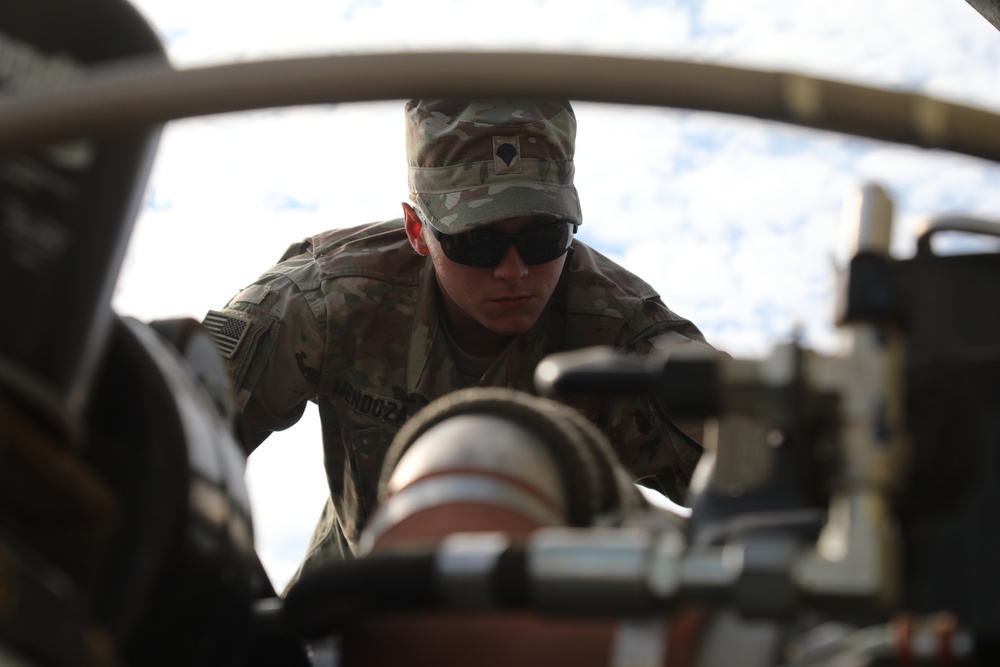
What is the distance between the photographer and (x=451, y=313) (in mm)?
4203

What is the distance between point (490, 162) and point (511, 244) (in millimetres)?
354

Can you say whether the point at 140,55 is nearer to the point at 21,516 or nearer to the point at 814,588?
the point at 21,516

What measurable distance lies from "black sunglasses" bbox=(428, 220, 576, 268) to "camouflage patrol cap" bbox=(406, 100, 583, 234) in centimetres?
4

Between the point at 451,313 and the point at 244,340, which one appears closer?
the point at 244,340

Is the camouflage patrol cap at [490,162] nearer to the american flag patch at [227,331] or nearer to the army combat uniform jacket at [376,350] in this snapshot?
the army combat uniform jacket at [376,350]

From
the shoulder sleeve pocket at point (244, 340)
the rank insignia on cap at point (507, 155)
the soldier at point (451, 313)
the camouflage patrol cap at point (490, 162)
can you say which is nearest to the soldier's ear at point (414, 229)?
the soldier at point (451, 313)

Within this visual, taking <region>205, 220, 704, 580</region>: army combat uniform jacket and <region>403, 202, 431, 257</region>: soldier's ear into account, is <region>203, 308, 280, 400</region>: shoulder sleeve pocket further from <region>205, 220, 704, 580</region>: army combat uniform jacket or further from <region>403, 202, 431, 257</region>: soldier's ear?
<region>403, 202, 431, 257</region>: soldier's ear

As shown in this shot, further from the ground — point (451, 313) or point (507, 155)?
point (507, 155)

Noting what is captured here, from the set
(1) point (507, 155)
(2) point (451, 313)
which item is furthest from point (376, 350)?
(1) point (507, 155)

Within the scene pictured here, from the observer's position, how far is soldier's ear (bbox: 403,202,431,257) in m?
4.29

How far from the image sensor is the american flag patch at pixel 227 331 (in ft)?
13.1

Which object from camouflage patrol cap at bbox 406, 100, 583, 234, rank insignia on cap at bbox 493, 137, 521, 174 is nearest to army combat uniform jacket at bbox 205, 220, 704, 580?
camouflage patrol cap at bbox 406, 100, 583, 234

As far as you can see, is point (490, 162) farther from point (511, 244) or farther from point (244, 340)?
point (244, 340)

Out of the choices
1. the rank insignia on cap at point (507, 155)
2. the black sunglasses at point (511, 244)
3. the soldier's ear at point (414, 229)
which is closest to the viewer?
the black sunglasses at point (511, 244)
